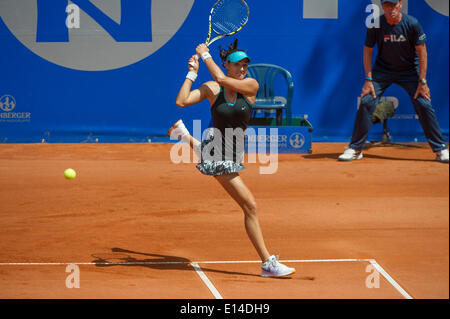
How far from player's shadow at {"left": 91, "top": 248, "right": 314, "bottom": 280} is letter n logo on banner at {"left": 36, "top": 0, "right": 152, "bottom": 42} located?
5.19 m

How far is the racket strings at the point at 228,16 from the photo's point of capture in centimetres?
625

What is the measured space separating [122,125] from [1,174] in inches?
87.9

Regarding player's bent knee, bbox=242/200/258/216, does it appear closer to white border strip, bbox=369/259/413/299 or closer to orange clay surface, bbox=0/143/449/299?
orange clay surface, bbox=0/143/449/299

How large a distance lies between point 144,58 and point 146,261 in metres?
5.35

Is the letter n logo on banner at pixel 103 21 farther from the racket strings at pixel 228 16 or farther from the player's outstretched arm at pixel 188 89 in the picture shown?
the player's outstretched arm at pixel 188 89

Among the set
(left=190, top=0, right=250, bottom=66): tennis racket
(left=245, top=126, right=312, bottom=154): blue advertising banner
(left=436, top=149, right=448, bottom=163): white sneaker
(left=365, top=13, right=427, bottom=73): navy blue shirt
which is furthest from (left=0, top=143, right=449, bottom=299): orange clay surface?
(left=190, top=0, right=250, bottom=66): tennis racket

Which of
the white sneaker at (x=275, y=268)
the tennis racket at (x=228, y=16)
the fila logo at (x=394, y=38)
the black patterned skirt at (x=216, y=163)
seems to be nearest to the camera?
the black patterned skirt at (x=216, y=163)

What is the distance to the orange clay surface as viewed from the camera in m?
5.14

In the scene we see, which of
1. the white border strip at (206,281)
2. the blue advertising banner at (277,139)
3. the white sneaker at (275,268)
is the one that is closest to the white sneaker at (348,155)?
the blue advertising banner at (277,139)

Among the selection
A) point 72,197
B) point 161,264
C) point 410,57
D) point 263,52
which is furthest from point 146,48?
point 161,264

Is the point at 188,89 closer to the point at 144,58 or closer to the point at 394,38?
the point at 394,38

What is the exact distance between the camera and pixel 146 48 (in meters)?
10.4

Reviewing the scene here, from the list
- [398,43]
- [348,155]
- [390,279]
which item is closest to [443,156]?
[348,155]

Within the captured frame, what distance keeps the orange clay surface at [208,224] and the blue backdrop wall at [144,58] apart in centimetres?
57
